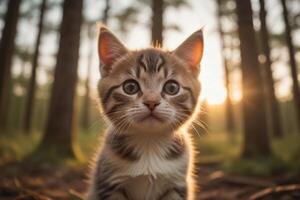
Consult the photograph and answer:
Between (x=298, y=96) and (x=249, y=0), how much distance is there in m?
11.3

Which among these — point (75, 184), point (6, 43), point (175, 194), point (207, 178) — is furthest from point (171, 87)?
point (6, 43)

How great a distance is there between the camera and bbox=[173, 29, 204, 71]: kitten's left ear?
3.45 meters

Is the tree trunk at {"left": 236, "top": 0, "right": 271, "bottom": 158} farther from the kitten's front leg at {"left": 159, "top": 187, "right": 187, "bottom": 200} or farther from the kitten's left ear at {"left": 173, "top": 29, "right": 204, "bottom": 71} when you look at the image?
the kitten's front leg at {"left": 159, "top": 187, "right": 187, "bottom": 200}

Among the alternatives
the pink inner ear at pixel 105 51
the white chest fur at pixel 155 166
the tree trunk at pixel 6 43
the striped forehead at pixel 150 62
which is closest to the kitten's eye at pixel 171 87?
the striped forehead at pixel 150 62

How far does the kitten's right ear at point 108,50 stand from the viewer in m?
3.29

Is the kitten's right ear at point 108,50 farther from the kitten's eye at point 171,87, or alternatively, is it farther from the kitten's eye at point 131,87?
the kitten's eye at point 171,87

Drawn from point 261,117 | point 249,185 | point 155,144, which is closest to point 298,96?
point 261,117

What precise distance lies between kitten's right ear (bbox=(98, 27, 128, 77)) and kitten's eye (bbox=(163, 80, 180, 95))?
0.68 metres

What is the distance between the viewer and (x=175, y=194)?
9.13 feet

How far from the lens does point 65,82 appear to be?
8.68m

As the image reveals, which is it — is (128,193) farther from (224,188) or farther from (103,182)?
(224,188)

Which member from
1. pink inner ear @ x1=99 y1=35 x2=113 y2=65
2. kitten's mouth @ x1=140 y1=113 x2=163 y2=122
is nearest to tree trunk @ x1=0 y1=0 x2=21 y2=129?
pink inner ear @ x1=99 y1=35 x2=113 y2=65

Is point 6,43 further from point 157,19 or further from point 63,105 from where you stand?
point 157,19

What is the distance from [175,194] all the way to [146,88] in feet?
3.41
